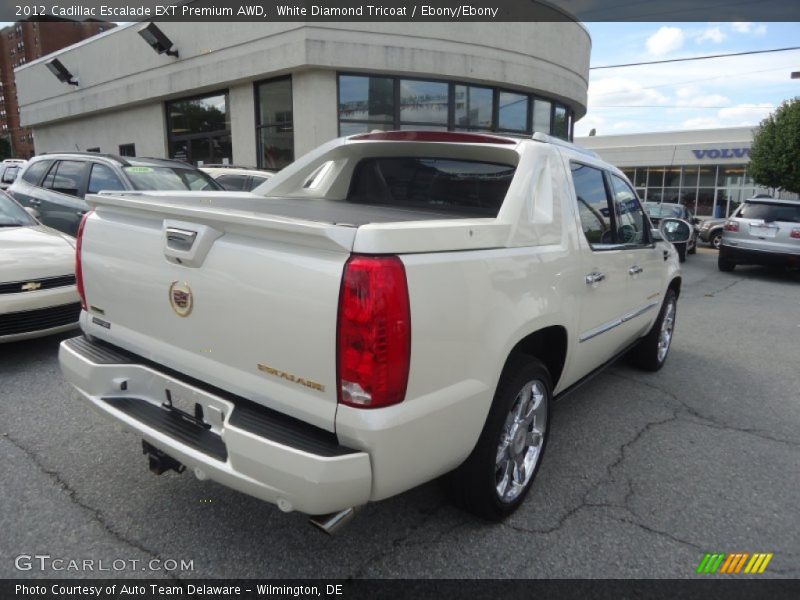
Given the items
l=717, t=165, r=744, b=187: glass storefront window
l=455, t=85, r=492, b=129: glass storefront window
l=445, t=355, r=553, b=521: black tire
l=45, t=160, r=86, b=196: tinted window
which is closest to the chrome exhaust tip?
l=445, t=355, r=553, b=521: black tire

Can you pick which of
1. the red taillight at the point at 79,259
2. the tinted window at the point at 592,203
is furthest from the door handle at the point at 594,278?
the red taillight at the point at 79,259

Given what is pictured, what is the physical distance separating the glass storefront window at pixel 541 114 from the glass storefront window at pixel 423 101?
3.31 m

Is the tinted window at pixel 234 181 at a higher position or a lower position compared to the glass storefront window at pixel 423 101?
lower

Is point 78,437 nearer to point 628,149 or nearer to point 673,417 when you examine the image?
point 673,417

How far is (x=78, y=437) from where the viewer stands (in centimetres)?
340

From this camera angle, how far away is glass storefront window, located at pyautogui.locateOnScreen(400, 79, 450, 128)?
14.4m

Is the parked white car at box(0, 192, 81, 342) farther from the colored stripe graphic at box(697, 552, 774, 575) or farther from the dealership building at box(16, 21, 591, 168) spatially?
the dealership building at box(16, 21, 591, 168)

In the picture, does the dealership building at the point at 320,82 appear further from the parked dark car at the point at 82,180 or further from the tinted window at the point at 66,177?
the tinted window at the point at 66,177

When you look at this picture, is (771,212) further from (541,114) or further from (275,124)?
(275,124)

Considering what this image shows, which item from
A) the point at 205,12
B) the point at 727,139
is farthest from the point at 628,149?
the point at 205,12

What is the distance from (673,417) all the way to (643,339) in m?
0.93

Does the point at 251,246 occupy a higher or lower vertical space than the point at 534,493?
higher

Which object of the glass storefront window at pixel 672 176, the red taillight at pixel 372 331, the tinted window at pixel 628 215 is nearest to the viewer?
the red taillight at pixel 372 331

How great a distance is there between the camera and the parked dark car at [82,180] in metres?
7.70
